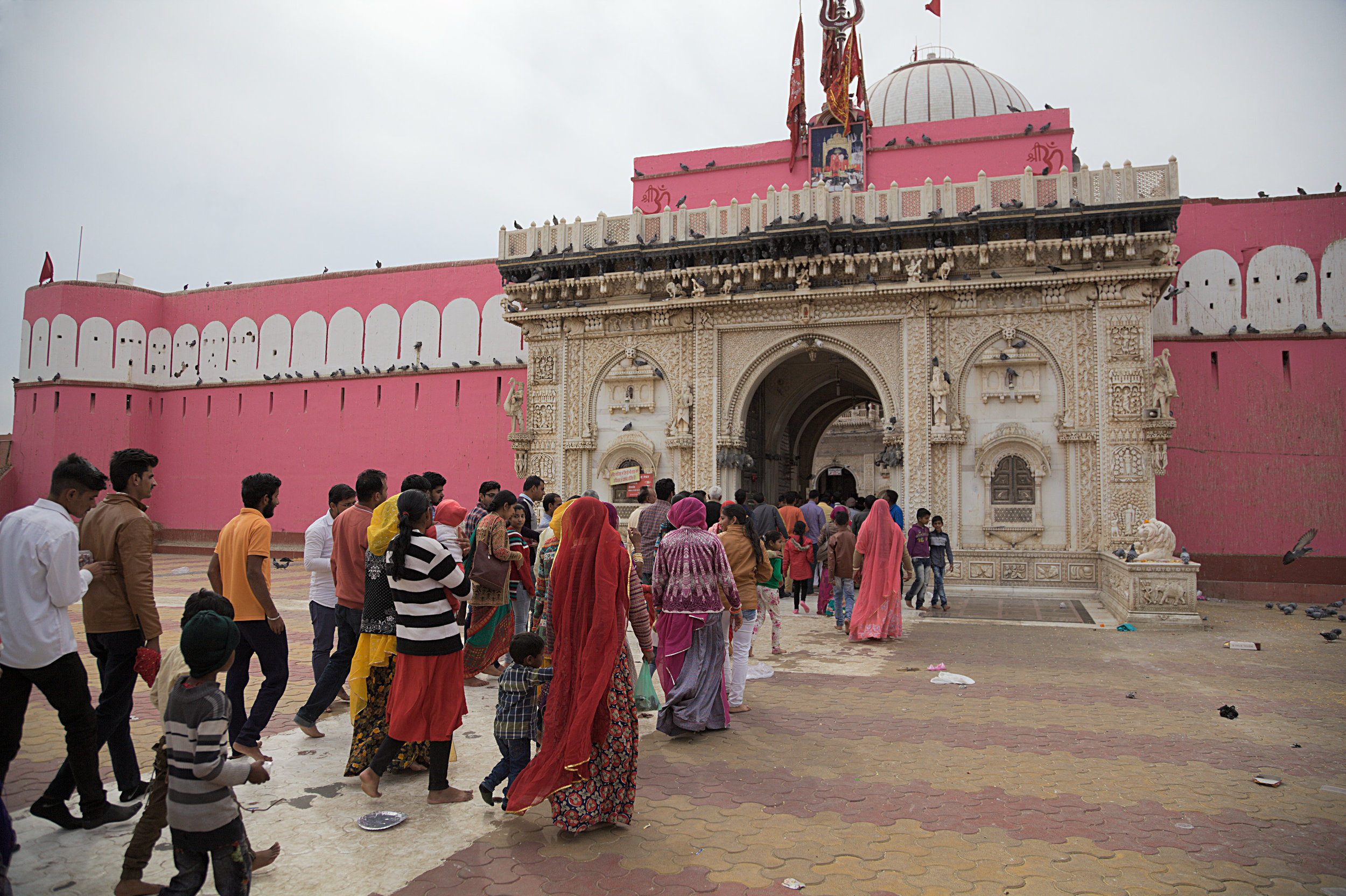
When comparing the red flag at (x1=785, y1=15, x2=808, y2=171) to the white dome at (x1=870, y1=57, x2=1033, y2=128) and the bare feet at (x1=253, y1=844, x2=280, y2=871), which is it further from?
the bare feet at (x1=253, y1=844, x2=280, y2=871)

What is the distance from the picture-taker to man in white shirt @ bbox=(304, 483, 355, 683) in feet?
17.9

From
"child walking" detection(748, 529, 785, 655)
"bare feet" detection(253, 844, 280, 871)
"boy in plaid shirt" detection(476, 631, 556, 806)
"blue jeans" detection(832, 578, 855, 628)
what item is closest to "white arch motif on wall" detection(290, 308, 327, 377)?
"blue jeans" detection(832, 578, 855, 628)

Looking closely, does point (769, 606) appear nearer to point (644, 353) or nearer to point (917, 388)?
point (917, 388)

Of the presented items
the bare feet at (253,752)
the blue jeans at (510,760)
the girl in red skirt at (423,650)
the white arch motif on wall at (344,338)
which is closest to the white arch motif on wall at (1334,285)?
the blue jeans at (510,760)

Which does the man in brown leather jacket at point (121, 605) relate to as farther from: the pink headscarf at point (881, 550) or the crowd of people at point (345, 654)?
the pink headscarf at point (881, 550)

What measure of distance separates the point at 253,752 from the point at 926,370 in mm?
12091

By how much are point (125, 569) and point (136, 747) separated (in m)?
1.98

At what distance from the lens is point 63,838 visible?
3625 millimetres

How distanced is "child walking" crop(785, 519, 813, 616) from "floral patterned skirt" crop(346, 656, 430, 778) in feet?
24.4

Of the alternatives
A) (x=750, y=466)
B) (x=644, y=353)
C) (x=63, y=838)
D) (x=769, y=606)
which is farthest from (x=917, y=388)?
(x=63, y=838)

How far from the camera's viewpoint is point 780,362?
50.1 feet

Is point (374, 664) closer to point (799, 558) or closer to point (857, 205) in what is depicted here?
point (799, 558)

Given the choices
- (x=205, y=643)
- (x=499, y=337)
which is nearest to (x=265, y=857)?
(x=205, y=643)

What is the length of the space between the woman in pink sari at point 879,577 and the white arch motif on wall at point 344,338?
16319mm
